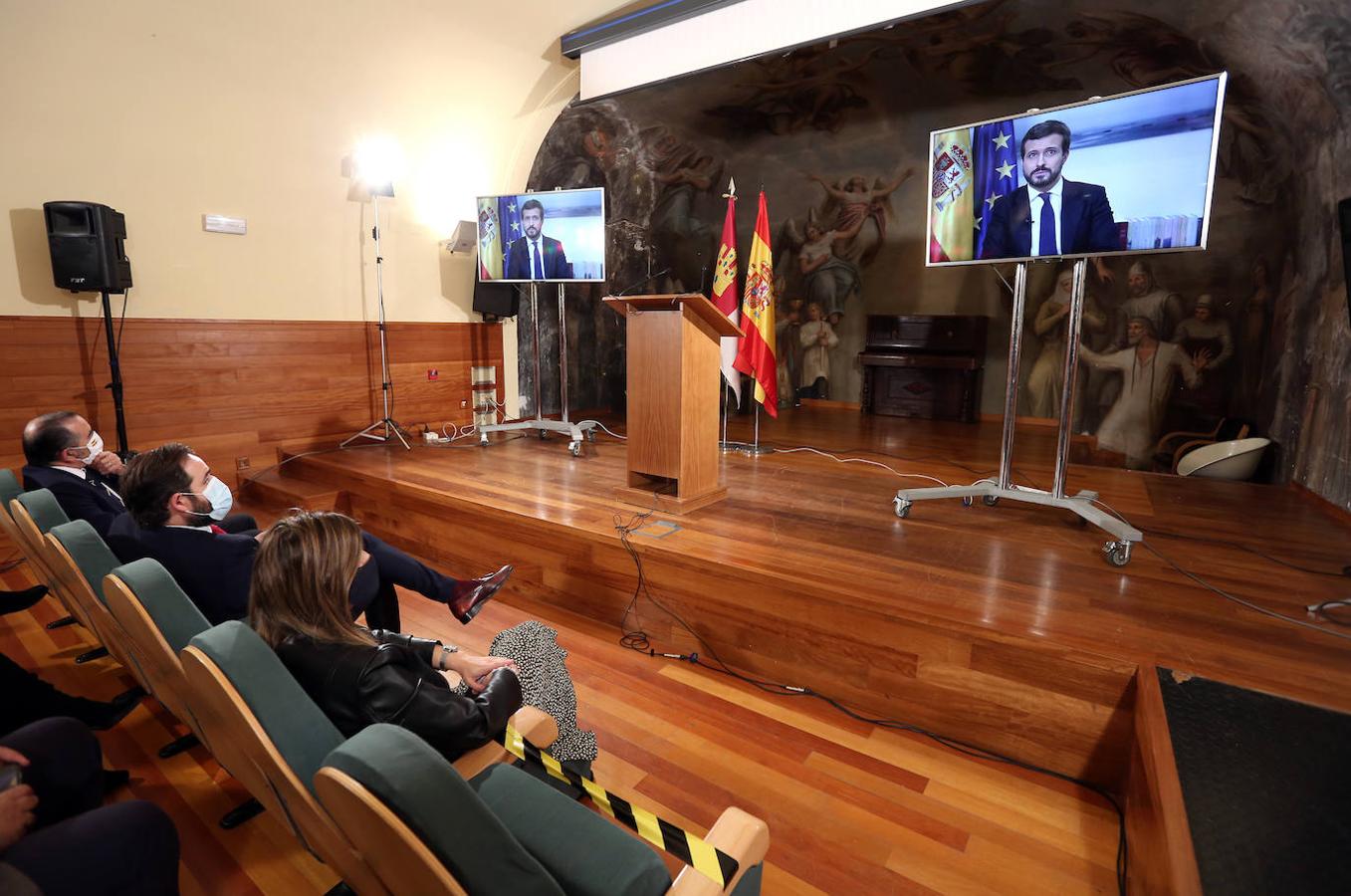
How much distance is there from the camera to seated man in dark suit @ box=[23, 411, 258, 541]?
8.71ft

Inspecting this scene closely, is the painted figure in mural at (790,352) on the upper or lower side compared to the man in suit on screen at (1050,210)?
lower

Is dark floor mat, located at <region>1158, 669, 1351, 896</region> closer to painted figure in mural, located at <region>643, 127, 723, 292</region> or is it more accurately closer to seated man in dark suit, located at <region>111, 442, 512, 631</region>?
seated man in dark suit, located at <region>111, 442, 512, 631</region>

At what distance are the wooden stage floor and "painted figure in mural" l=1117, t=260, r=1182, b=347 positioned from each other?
2593mm

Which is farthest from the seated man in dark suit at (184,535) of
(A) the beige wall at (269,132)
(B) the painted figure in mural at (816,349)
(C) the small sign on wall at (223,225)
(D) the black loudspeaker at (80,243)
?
(B) the painted figure in mural at (816,349)

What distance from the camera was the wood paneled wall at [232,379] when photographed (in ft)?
12.5

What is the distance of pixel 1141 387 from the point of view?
6.23 metres

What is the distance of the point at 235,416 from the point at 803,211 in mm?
6806

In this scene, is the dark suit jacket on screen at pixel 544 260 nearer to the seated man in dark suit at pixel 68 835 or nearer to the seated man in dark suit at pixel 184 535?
the seated man in dark suit at pixel 184 535

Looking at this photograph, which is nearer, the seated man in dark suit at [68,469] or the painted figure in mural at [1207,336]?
the seated man in dark suit at [68,469]

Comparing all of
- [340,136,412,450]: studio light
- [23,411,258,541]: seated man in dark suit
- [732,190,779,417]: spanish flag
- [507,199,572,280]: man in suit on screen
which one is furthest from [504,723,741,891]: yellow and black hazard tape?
[340,136,412,450]: studio light

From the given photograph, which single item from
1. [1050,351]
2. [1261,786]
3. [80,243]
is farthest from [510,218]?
[1050,351]

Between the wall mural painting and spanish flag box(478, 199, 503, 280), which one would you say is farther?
spanish flag box(478, 199, 503, 280)

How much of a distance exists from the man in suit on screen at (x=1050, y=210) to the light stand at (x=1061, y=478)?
9 centimetres

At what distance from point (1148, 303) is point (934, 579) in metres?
5.41
